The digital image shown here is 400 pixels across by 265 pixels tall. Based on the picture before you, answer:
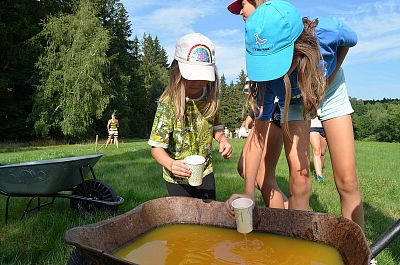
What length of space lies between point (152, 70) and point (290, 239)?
60441 mm

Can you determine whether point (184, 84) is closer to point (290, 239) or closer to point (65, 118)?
point (290, 239)

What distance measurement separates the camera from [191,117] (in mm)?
3227

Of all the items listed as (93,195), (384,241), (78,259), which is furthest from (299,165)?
(93,195)

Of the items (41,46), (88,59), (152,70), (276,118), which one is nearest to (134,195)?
(276,118)

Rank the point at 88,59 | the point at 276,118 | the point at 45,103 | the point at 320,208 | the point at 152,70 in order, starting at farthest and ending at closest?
the point at 152,70, the point at 45,103, the point at 88,59, the point at 320,208, the point at 276,118

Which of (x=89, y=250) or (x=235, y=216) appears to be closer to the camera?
(x=89, y=250)

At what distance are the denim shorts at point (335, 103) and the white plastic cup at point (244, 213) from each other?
0.91 meters

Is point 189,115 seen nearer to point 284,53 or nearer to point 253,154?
point 253,154

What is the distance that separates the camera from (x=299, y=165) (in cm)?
275

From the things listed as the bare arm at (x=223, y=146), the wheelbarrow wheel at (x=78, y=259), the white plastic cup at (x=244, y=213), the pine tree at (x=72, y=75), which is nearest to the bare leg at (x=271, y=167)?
the bare arm at (x=223, y=146)

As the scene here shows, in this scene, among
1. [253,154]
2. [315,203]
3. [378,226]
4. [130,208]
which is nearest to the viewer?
[253,154]

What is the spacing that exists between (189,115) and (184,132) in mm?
145

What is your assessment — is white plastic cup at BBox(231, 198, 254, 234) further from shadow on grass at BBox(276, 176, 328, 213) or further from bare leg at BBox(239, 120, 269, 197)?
shadow on grass at BBox(276, 176, 328, 213)

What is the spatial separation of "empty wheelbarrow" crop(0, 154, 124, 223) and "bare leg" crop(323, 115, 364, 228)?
83.0 inches
